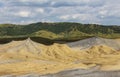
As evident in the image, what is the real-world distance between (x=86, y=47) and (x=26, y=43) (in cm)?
1429

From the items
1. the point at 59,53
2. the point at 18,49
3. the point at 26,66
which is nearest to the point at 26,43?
the point at 18,49

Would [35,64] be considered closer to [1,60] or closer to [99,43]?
[1,60]

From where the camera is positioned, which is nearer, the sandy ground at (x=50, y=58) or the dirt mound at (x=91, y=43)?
the sandy ground at (x=50, y=58)

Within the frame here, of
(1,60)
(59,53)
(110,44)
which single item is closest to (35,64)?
(1,60)

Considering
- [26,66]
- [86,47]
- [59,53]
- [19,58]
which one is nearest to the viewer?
[26,66]

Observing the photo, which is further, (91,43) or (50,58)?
(91,43)

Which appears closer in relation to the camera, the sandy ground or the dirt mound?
the sandy ground

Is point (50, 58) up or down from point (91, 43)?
down

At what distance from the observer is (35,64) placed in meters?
46.1

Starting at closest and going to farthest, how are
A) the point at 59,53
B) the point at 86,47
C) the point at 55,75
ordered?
the point at 55,75, the point at 59,53, the point at 86,47

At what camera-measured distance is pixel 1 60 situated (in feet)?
155

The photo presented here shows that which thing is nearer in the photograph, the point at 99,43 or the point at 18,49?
the point at 18,49

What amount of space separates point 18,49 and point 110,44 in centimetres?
2324

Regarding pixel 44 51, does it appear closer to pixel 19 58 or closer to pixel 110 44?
pixel 19 58
